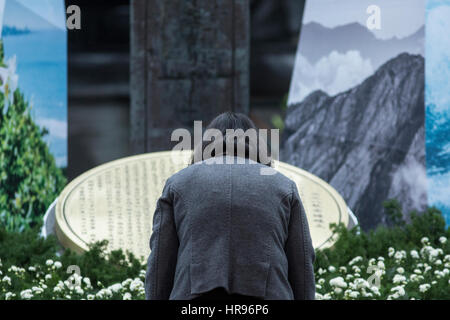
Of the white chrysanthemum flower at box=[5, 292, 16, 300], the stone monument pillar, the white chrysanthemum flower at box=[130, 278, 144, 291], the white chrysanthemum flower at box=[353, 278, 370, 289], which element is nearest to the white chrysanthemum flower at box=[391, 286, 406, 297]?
the white chrysanthemum flower at box=[353, 278, 370, 289]

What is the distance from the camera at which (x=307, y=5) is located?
5805 mm

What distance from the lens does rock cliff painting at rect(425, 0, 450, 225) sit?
5016 millimetres

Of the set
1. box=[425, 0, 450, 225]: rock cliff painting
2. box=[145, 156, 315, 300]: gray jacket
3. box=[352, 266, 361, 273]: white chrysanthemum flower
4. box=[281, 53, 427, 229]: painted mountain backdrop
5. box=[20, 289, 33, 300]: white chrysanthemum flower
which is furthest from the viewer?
box=[281, 53, 427, 229]: painted mountain backdrop

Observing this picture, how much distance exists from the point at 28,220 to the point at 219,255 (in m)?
3.89

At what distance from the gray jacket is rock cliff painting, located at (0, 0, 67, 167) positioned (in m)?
3.76

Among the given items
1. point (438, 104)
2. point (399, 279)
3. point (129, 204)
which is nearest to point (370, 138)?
point (438, 104)

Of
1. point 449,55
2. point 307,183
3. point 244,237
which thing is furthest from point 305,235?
point 449,55

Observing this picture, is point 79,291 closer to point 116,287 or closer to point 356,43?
point 116,287

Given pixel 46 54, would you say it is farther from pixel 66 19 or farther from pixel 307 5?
pixel 307 5

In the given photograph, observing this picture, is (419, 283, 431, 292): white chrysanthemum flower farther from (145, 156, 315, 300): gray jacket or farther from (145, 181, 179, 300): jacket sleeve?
(145, 181, 179, 300): jacket sleeve

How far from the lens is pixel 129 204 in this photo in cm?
441

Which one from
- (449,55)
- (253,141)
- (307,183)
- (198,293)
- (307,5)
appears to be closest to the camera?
(198,293)

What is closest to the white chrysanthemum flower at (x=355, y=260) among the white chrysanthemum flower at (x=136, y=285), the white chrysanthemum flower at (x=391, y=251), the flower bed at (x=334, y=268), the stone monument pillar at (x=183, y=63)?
the flower bed at (x=334, y=268)

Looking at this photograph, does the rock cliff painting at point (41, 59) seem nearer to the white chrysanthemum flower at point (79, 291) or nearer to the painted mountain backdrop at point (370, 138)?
the painted mountain backdrop at point (370, 138)
